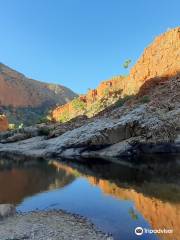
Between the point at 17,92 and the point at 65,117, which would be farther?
the point at 17,92

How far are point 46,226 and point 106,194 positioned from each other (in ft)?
26.0

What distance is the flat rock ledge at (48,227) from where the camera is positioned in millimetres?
12594

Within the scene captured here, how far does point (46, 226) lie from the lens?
14109 millimetres

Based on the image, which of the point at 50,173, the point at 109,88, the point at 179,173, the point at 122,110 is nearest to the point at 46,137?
the point at 122,110

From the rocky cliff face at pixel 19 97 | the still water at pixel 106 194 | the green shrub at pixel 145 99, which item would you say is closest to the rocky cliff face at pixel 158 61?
the green shrub at pixel 145 99

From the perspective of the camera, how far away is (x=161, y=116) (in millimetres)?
44125

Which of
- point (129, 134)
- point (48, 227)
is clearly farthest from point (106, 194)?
point (129, 134)

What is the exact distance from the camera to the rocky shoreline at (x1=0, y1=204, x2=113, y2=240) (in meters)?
12.6

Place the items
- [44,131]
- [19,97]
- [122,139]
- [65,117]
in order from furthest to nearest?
1. [19,97]
2. [65,117]
3. [44,131]
4. [122,139]

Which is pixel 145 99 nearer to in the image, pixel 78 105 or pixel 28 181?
pixel 28 181

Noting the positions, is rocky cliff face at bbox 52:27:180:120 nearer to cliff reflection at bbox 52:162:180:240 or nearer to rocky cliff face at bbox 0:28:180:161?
rocky cliff face at bbox 0:28:180:161

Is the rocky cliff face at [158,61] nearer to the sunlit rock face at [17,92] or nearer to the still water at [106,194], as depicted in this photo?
the still water at [106,194]

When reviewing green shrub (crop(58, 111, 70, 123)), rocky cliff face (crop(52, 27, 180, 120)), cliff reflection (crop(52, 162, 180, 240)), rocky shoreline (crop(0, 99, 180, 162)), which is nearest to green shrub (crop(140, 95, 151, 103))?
rocky shoreline (crop(0, 99, 180, 162))

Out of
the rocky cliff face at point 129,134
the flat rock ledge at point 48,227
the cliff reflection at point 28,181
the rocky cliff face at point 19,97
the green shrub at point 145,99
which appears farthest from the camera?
the rocky cliff face at point 19,97
